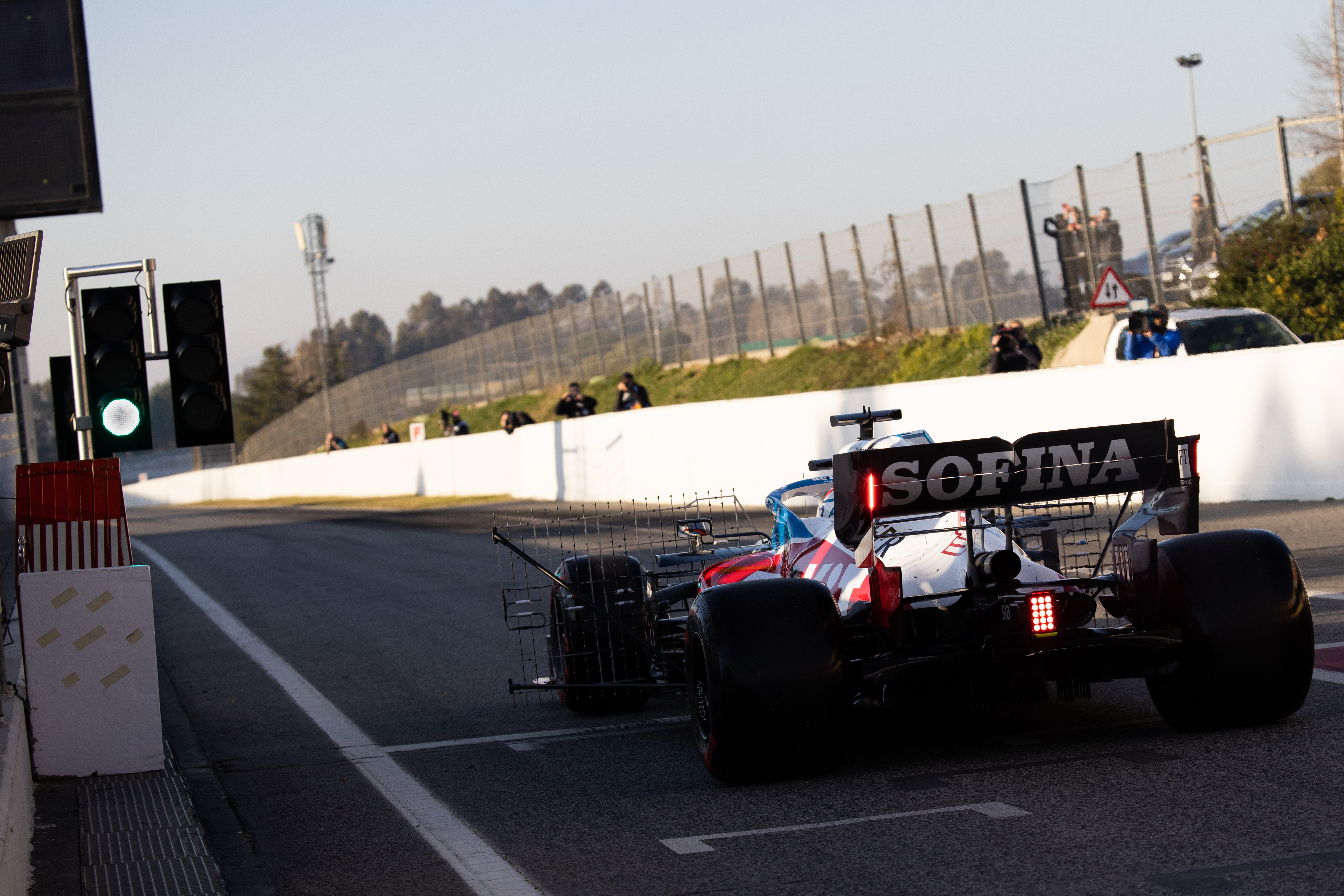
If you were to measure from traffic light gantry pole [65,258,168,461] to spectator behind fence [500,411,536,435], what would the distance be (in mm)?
21248

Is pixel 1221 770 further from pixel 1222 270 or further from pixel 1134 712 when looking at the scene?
pixel 1222 270

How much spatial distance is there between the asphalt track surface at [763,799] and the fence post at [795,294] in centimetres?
2553

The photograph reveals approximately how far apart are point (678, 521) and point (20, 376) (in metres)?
4.50

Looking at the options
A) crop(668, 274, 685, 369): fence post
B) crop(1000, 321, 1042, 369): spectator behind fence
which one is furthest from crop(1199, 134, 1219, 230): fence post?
crop(668, 274, 685, 369): fence post

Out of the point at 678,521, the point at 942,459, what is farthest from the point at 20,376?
the point at 942,459

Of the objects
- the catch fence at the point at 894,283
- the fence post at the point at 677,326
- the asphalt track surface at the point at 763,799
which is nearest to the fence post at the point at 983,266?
the catch fence at the point at 894,283

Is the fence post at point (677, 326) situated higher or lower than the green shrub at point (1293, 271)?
higher

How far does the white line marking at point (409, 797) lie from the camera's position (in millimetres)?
4789

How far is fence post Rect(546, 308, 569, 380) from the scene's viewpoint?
46.0 meters

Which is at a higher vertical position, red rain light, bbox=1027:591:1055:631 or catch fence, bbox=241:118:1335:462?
catch fence, bbox=241:118:1335:462

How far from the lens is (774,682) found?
541 cm

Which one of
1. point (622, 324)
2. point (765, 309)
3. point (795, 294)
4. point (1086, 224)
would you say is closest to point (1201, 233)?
point (1086, 224)

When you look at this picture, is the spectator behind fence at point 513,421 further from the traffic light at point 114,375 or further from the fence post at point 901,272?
the traffic light at point 114,375

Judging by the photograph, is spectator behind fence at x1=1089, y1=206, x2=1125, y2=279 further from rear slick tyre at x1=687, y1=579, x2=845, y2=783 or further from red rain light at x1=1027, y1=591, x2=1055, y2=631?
rear slick tyre at x1=687, y1=579, x2=845, y2=783
